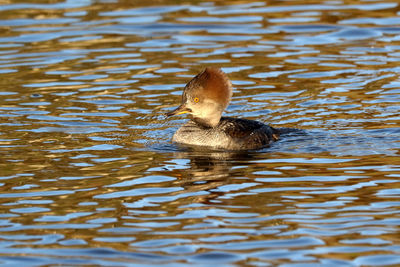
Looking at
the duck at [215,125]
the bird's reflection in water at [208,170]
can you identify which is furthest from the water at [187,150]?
the duck at [215,125]

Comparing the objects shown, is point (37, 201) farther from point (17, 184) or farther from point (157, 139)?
point (157, 139)

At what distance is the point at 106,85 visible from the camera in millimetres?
14070

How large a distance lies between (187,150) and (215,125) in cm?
74

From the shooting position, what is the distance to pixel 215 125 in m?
11.5

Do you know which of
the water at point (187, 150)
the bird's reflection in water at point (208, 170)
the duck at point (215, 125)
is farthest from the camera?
the duck at point (215, 125)

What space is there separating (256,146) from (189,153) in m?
0.90

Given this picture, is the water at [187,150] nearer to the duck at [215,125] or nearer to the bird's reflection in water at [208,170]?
the bird's reflection in water at [208,170]

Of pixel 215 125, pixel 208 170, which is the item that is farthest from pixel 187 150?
pixel 208 170

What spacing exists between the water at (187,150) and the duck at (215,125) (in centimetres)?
27

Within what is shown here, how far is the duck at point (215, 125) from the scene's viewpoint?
36.1ft

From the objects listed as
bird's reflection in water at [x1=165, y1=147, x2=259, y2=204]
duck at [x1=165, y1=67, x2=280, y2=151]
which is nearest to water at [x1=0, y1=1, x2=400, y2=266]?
bird's reflection in water at [x1=165, y1=147, x2=259, y2=204]

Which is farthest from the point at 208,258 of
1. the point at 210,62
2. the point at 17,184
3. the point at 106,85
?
the point at 210,62

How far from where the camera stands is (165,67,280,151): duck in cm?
1102

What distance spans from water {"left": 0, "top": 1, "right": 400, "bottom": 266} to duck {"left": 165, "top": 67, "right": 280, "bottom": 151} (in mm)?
268
